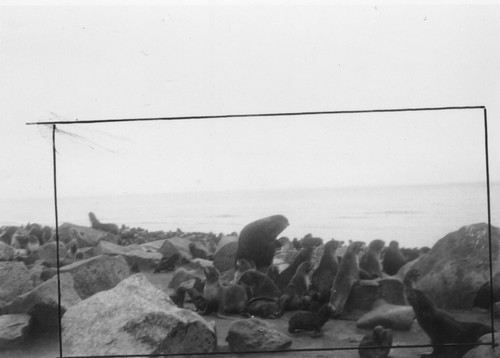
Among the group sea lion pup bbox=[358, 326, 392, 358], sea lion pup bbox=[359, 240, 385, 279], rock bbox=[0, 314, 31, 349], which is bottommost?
sea lion pup bbox=[358, 326, 392, 358]

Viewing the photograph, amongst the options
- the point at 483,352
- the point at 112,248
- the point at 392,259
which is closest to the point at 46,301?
the point at 112,248

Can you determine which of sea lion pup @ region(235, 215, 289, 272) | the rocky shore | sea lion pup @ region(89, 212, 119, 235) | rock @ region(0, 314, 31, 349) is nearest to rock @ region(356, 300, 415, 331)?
the rocky shore

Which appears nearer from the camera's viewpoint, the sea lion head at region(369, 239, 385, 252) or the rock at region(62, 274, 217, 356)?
the rock at region(62, 274, 217, 356)

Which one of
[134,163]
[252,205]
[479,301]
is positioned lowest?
[479,301]

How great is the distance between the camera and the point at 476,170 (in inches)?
146

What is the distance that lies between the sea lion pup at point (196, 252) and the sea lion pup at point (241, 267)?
8.0 inches

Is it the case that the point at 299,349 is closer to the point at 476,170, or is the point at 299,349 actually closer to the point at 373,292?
the point at 373,292

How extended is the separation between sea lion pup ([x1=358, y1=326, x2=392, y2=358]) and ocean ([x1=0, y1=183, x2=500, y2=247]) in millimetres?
548

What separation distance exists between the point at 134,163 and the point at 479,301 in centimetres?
224

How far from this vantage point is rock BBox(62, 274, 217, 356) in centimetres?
354

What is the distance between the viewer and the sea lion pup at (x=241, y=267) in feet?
12.0

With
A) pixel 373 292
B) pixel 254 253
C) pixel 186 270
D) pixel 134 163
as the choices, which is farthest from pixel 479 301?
pixel 134 163

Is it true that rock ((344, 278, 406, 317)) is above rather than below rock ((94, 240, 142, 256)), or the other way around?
below

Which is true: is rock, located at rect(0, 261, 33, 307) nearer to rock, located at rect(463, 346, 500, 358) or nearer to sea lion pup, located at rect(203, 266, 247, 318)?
sea lion pup, located at rect(203, 266, 247, 318)
